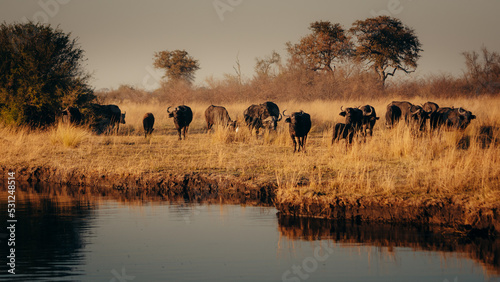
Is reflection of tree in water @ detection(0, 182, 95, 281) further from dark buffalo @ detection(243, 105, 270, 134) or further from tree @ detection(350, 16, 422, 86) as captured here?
tree @ detection(350, 16, 422, 86)

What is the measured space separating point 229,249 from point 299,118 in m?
6.66

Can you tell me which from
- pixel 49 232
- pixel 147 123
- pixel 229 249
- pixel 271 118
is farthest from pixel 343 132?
pixel 147 123

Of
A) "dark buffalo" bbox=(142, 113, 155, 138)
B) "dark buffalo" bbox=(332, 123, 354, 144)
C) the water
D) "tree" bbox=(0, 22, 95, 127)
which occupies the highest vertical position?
"tree" bbox=(0, 22, 95, 127)

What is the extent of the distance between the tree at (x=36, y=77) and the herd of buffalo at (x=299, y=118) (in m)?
0.89

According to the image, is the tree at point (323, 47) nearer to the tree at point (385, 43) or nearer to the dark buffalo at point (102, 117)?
the tree at point (385, 43)

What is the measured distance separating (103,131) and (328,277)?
14.5 metres

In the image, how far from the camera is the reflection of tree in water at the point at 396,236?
21.2 feet

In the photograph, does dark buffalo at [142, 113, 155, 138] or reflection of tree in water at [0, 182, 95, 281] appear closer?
reflection of tree in water at [0, 182, 95, 281]

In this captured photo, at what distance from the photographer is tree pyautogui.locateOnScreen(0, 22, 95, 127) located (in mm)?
18188

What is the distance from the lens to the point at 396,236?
23.5 ft

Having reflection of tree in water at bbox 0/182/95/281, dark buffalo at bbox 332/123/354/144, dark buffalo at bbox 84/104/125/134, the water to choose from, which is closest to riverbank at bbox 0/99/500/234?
dark buffalo at bbox 332/123/354/144

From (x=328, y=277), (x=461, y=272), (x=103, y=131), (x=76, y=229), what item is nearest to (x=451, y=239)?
(x=461, y=272)

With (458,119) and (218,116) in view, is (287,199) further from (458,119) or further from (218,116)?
(218,116)

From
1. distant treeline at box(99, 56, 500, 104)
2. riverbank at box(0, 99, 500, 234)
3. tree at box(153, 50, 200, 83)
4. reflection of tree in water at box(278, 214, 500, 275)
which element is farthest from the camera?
tree at box(153, 50, 200, 83)
